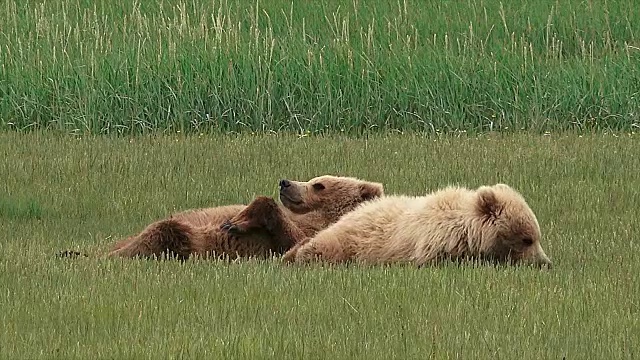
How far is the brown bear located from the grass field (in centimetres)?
39

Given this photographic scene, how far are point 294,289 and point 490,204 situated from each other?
153 centimetres

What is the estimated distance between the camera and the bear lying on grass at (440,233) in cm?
801

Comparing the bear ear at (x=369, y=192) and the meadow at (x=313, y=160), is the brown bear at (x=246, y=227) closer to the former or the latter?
the bear ear at (x=369, y=192)

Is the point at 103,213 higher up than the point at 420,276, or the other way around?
the point at 420,276

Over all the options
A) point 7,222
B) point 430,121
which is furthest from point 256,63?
point 7,222

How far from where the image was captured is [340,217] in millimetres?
9273

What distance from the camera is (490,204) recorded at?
801cm

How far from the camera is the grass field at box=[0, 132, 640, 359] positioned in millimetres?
5934

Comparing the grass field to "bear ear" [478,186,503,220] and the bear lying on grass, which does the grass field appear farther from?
"bear ear" [478,186,503,220]

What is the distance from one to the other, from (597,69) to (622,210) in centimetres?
622

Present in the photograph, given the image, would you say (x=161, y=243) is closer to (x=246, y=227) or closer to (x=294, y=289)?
(x=246, y=227)

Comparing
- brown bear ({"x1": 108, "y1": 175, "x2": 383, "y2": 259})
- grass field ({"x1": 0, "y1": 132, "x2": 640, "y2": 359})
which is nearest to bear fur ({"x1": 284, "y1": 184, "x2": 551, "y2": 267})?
grass field ({"x1": 0, "y1": 132, "x2": 640, "y2": 359})

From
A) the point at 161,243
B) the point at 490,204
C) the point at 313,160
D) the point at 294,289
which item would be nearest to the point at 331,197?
the point at 161,243

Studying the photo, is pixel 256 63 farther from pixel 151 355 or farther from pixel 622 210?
pixel 151 355
